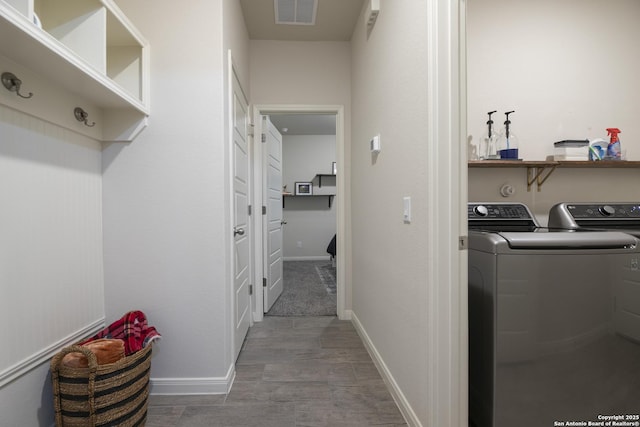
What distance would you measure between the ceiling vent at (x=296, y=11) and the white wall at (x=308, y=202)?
3.66m

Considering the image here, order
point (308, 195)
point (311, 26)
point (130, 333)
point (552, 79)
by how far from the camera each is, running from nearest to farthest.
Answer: point (130, 333) → point (552, 79) → point (311, 26) → point (308, 195)

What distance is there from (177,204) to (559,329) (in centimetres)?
189

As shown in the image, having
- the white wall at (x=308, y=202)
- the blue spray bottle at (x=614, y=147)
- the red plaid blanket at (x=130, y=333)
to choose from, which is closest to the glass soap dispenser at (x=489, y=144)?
the blue spray bottle at (x=614, y=147)

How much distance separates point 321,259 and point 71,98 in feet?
16.9

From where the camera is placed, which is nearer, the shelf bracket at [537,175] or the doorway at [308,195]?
the shelf bracket at [537,175]

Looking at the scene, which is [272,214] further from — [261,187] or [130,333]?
[130,333]

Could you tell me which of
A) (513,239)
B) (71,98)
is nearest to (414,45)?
(513,239)

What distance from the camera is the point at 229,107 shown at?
1855mm

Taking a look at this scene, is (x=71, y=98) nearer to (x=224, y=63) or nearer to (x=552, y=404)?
(x=224, y=63)

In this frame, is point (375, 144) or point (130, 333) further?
point (375, 144)

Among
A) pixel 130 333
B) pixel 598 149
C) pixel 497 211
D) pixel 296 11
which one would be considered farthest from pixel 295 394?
pixel 296 11

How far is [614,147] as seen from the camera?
1878mm

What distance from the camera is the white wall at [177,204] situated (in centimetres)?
167

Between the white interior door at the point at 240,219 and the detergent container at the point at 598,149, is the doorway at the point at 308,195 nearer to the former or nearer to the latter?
the white interior door at the point at 240,219
